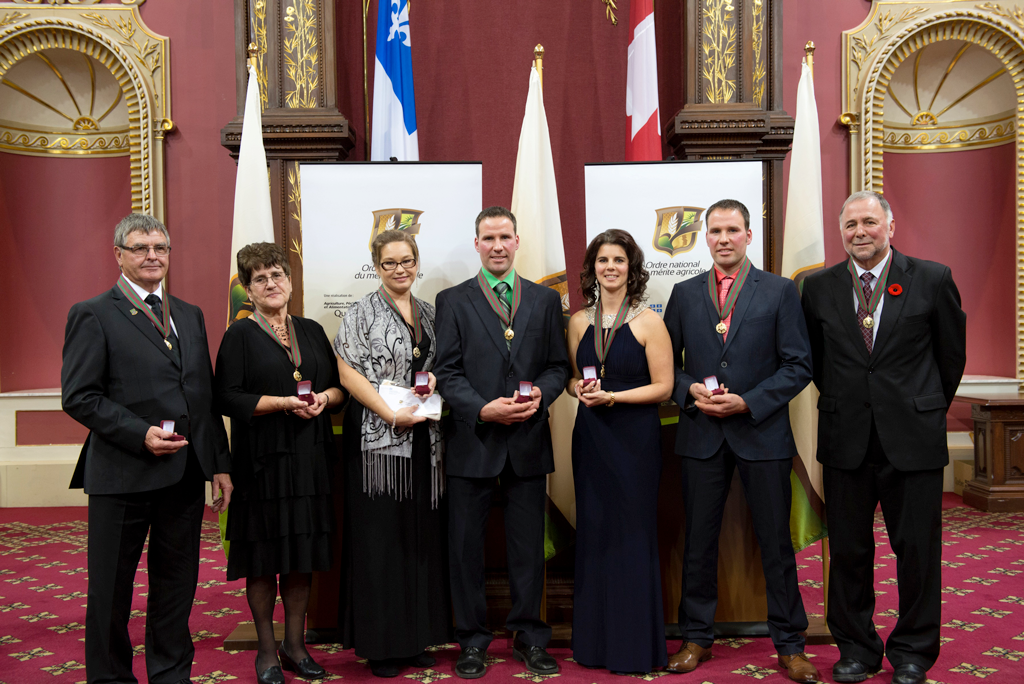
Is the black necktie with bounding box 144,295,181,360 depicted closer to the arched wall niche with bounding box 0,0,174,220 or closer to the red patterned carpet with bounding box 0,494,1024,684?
the red patterned carpet with bounding box 0,494,1024,684

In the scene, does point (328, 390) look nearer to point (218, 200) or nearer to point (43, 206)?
point (218, 200)

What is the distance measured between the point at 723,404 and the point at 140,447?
2.04 m

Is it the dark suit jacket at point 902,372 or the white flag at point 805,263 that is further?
the white flag at point 805,263

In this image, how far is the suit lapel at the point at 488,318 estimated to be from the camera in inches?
112

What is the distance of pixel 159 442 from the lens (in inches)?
91.9

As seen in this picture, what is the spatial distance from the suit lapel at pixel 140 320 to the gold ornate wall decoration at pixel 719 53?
2878 mm

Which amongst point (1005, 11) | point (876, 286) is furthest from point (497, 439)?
point (1005, 11)

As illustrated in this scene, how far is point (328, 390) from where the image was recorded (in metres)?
2.85

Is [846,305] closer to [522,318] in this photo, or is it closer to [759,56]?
[522,318]

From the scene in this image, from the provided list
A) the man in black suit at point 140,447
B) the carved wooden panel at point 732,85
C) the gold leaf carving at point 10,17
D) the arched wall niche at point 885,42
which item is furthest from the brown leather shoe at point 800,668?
the gold leaf carving at point 10,17

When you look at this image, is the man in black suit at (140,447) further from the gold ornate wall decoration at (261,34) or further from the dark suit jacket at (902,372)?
the dark suit jacket at (902,372)

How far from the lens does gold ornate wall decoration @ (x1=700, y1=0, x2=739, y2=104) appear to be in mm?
3771

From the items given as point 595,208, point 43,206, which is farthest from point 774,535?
point 43,206

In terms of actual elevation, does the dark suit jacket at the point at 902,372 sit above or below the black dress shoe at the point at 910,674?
above
